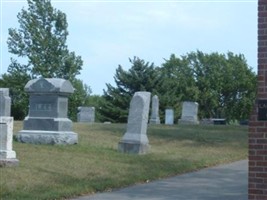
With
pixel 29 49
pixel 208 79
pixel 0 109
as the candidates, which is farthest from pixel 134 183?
pixel 208 79

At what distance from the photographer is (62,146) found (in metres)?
17.4

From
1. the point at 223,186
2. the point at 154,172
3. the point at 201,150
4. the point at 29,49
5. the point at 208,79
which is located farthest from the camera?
the point at 208,79

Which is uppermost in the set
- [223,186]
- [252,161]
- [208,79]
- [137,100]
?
[208,79]

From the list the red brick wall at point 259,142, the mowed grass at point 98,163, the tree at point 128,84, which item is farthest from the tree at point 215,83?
the red brick wall at point 259,142

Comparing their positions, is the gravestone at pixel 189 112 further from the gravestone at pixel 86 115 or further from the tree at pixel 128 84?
the tree at pixel 128 84

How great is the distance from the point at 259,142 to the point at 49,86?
11.2 meters

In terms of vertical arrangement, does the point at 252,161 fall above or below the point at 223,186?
A: above

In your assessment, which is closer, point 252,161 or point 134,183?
point 252,161

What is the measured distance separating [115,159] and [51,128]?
2.95 meters

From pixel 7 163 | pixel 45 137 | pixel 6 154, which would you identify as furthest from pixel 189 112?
pixel 7 163

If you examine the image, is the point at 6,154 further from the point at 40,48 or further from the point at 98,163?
the point at 40,48

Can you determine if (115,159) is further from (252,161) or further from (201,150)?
(252,161)

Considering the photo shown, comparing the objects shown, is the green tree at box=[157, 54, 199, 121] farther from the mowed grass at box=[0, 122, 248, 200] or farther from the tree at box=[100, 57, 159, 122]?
the mowed grass at box=[0, 122, 248, 200]

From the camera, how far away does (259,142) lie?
7695 mm
